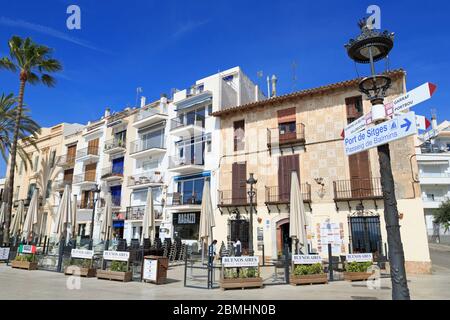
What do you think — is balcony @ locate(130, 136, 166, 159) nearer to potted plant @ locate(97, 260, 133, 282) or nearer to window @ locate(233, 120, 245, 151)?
window @ locate(233, 120, 245, 151)

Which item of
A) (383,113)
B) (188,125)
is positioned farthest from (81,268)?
(188,125)

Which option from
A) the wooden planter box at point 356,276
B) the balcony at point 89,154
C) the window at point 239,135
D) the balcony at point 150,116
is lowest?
the wooden planter box at point 356,276

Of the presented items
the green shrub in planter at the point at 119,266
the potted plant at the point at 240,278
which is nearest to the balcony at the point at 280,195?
the potted plant at the point at 240,278

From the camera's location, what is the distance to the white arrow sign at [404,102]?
4.45m

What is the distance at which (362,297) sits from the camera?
8.51 m

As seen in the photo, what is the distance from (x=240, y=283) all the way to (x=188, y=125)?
55.0 ft

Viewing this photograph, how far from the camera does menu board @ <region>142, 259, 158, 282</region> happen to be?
1102 cm

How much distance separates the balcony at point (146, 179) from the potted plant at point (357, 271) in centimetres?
1748

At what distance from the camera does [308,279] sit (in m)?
10.9

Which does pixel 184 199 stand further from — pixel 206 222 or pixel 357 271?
pixel 357 271

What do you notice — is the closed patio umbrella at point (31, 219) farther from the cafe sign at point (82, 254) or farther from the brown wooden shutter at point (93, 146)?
Answer: the brown wooden shutter at point (93, 146)

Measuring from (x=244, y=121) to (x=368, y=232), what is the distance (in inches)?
421

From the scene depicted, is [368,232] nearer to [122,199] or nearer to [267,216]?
[267,216]
